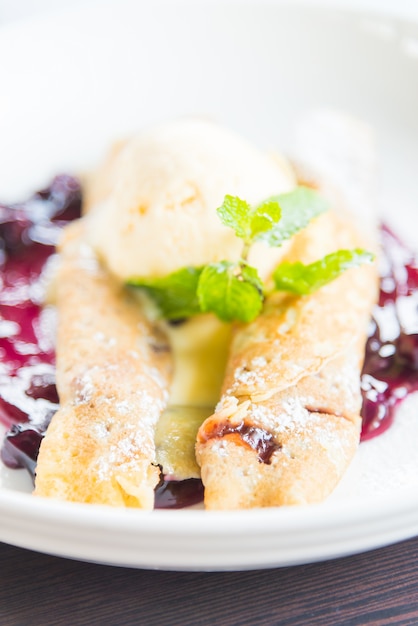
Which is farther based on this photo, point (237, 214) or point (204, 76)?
point (204, 76)

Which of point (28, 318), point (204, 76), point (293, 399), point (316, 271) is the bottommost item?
point (28, 318)

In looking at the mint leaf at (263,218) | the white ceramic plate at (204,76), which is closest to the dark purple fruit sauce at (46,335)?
the white ceramic plate at (204,76)

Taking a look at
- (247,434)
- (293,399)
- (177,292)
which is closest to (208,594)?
(247,434)

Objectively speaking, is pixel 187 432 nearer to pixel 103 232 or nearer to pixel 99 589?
pixel 99 589

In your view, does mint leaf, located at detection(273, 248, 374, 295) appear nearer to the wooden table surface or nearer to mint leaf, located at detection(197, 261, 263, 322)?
mint leaf, located at detection(197, 261, 263, 322)

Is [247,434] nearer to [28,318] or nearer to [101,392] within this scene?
[101,392]

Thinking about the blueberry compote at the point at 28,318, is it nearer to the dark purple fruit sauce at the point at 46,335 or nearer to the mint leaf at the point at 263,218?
the dark purple fruit sauce at the point at 46,335

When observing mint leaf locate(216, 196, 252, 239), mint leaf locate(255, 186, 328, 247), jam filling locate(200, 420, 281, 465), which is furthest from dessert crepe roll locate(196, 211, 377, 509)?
mint leaf locate(216, 196, 252, 239)
